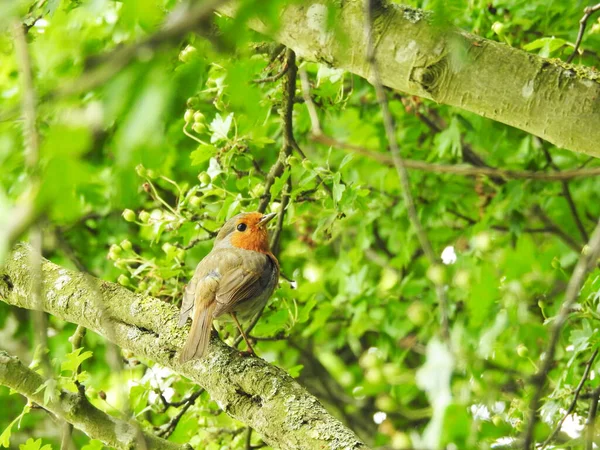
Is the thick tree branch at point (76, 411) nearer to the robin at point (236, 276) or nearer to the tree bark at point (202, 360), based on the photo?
the tree bark at point (202, 360)

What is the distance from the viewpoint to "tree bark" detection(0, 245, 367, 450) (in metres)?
2.59

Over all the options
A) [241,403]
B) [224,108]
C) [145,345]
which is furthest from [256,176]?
[241,403]

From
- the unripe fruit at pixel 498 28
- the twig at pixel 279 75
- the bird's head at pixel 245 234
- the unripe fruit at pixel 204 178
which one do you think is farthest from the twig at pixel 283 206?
the unripe fruit at pixel 498 28

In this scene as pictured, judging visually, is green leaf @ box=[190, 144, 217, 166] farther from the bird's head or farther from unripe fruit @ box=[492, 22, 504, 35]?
unripe fruit @ box=[492, 22, 504, 35]

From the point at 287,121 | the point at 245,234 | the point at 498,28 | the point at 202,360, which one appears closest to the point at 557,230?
the point at 498,28

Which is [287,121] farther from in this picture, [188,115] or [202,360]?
[202,360]

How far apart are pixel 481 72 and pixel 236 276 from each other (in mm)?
1565

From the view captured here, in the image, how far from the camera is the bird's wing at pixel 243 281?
11.9 ft

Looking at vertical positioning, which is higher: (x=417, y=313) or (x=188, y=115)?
(x=188, y=115)

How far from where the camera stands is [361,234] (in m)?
5.24

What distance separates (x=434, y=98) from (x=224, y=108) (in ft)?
3.69

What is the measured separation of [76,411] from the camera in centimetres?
303

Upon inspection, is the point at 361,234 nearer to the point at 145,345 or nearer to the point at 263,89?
the point at 263,89

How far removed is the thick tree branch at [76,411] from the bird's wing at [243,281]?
0.69 m
